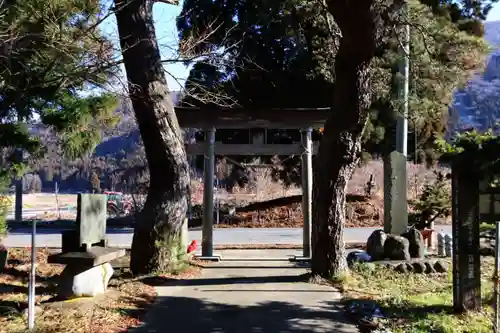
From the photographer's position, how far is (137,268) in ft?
31.2

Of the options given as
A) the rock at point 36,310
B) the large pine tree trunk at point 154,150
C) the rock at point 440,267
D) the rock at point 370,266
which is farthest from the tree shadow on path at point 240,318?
the rock at point 440,267

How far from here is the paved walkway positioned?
617cm

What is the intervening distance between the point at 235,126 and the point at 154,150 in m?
2.96

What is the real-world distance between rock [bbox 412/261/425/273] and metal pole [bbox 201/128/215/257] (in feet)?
15.1

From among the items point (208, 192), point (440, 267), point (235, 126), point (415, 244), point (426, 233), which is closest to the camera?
point (440, 267)

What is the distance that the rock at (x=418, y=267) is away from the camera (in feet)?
32.8

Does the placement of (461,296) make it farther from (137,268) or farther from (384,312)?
(137,268)

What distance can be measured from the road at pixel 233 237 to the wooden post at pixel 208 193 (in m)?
4.55

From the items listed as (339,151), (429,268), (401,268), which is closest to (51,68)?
(339,151)

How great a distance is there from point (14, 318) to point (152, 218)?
143 inches

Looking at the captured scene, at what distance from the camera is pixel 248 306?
23.6 feet

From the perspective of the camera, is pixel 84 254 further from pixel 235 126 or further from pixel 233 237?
pixel 233 237

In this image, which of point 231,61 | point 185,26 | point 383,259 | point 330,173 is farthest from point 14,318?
point 185,26

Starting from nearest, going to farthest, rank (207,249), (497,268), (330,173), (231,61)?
(497,268), (330,173), (231,61), (207,249)
